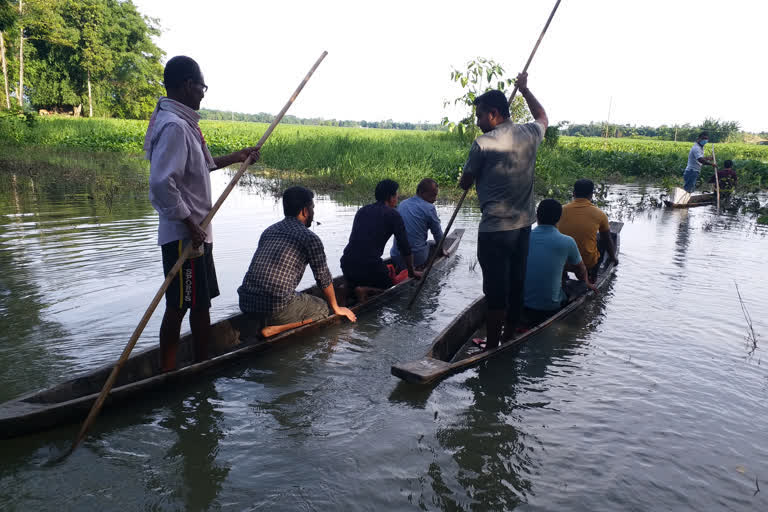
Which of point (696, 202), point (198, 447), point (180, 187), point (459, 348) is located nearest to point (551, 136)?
point (696, 202)

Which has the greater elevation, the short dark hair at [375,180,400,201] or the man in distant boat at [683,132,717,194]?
the man in distant boat at [683,132,717,194]

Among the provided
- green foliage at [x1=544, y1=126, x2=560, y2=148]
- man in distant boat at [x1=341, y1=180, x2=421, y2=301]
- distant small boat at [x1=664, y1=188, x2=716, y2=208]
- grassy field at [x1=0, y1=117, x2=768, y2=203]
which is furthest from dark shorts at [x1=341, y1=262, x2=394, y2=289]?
green foliage at [x1=544, y1=126, x2=560, y2=148]

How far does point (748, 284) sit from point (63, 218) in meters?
10.2

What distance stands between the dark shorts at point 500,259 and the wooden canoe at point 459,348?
1.27 ft

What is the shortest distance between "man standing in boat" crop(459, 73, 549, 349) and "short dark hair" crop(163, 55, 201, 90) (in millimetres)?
1862

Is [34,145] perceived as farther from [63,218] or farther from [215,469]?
[215,469]

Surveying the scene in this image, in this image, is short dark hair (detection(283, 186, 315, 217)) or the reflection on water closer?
the reflection on water

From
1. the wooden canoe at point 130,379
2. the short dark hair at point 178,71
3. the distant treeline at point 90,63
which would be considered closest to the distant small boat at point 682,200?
the wooden canoe at point 130,379

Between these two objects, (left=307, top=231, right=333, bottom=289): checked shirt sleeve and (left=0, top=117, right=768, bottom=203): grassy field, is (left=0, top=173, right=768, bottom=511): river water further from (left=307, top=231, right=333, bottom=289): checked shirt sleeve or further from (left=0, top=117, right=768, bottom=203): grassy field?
(left=0, top=117, right=768, bottom=203): grassy field

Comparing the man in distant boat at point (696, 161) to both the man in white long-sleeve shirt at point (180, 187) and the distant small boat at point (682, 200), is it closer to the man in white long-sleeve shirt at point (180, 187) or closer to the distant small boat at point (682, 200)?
the distant small boat at point (682, 200)

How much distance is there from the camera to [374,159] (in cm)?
1441

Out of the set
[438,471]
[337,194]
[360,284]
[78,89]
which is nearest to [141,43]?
[78,89]

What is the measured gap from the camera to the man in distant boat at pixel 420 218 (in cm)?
599

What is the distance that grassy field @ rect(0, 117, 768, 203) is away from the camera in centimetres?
1379
